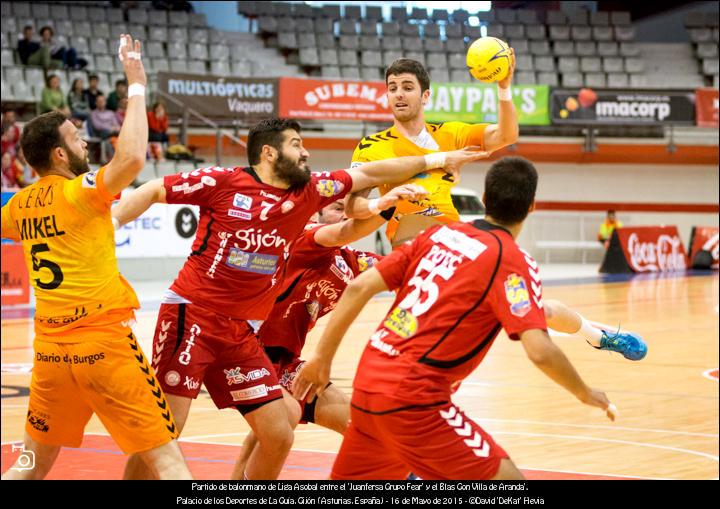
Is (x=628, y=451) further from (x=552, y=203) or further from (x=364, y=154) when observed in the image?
(x=552, y=203)

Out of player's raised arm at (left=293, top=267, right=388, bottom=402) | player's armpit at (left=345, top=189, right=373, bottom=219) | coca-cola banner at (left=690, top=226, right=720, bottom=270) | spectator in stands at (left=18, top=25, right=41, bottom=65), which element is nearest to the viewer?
player's raised arm at (left=293, top=267, right=388, bottom=402)

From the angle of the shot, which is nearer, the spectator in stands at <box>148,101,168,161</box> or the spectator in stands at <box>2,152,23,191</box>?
the spectator in stands at <box>2,152,23,191</box>

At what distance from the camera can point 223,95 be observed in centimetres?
2702

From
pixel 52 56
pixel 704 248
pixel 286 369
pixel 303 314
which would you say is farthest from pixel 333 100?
pixel 286 369

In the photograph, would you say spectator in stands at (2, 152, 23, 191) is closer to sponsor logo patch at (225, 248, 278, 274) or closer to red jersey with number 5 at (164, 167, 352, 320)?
red jersey with number 5 at (164, 167, 352, 320)

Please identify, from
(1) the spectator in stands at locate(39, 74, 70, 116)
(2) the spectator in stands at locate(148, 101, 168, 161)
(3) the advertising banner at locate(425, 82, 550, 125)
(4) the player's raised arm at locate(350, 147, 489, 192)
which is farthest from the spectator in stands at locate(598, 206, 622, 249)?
(4) the player's raised arm at locate(350, 147, 489, 192)

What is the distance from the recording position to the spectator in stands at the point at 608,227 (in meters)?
32.4

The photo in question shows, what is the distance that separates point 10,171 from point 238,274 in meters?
16.0

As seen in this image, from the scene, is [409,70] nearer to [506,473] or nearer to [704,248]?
[506,473]

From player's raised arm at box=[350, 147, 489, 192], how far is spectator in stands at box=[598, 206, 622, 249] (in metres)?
25.9

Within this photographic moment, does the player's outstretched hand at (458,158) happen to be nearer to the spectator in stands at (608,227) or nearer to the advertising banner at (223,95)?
the advertising banner at (223,95)

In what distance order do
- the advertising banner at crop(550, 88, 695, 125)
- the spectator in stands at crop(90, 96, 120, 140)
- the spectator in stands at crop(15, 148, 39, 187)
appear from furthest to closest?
the advertising banner at crop(550, 88, 695, 125), the spectator in stands at crop(90, 96, 120, 140), the spectator in stands at crop(15, 148, 39, 187)

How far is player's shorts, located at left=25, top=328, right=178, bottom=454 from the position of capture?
5.66 meters

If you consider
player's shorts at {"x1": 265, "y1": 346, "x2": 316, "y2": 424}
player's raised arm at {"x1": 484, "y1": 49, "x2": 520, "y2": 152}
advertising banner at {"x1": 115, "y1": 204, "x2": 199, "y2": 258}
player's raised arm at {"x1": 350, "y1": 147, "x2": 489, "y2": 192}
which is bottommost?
advertising banner at {"x1": 115, "y1": 204, "x2": 199, "y2": 258}
